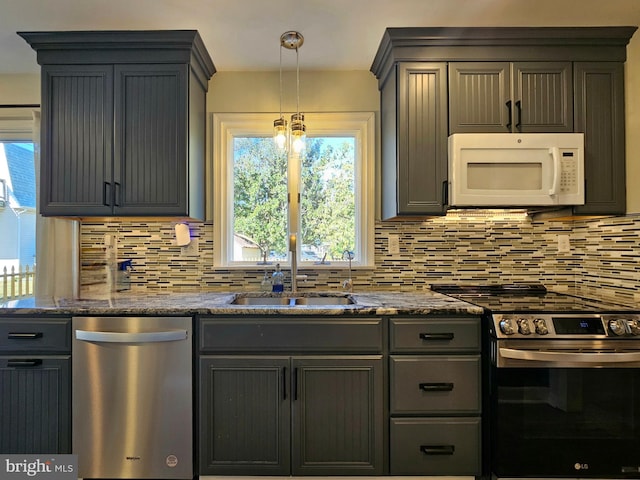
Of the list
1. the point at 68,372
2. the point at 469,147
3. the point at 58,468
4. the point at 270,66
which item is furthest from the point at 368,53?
the point at 58,468

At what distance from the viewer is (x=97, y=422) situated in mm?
1725

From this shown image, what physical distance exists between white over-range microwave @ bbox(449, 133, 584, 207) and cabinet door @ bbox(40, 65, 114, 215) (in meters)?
1.96

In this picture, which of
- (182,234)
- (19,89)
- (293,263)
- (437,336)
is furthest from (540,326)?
(19,89)

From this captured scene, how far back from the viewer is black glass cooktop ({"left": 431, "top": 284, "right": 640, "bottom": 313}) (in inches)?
67.6

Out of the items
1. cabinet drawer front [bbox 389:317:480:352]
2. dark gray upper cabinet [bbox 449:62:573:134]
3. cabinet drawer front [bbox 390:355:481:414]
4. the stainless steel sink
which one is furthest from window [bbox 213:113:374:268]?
cabinet drawer front [bbox 390:355:481:414]

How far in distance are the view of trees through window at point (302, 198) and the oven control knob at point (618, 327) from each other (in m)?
1.43

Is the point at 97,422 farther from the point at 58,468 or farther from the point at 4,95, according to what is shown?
the point at 4,95

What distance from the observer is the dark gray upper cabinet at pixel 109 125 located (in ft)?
6.81

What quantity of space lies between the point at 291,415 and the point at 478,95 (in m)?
1.96

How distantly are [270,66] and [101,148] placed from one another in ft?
3.78

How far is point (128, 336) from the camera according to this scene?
170cm

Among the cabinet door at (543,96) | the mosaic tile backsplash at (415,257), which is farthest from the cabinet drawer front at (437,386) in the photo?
the cabinet door at (543,96)

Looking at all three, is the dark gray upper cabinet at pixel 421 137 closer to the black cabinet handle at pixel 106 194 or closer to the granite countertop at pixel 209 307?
the granite countertop at pixel 209 307

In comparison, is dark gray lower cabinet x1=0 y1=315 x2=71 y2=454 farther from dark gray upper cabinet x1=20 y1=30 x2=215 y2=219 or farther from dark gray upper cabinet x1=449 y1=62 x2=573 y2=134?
dark gray upper cabinet x1=449 y1=62 x2=573 y2=134
